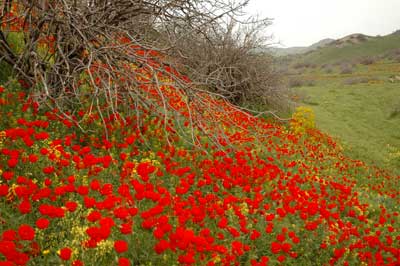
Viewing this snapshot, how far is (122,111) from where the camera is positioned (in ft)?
18.9

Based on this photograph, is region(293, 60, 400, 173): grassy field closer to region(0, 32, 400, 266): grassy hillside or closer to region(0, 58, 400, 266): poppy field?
region(0, 32, 400, 266): grassy hillside

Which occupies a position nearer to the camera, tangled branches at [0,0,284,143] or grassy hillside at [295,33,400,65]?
tangled branches at [0,0,284,143]

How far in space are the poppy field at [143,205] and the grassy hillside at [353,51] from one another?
208 feet

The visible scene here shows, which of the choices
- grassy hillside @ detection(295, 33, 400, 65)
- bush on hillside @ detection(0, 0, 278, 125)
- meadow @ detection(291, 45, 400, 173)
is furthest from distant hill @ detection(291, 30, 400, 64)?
bush on hillside @ detection(0, 0, 278, 125)

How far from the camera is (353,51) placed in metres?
69.9

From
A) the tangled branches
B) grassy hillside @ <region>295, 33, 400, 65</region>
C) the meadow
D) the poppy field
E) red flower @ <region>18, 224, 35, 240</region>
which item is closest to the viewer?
red flower @ <region>18, 224, 35, 240</region>

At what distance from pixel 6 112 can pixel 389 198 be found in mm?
7889

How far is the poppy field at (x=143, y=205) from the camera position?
260cm

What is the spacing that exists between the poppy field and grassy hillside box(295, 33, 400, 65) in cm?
6349

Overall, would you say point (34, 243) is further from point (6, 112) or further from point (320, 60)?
point (320, 60)

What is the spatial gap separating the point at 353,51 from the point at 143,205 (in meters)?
75.1

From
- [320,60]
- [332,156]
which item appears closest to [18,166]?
[332,156]

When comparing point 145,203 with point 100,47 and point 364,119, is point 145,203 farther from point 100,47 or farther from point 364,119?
point 364,119

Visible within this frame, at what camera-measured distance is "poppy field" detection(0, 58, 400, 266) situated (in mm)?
2602
